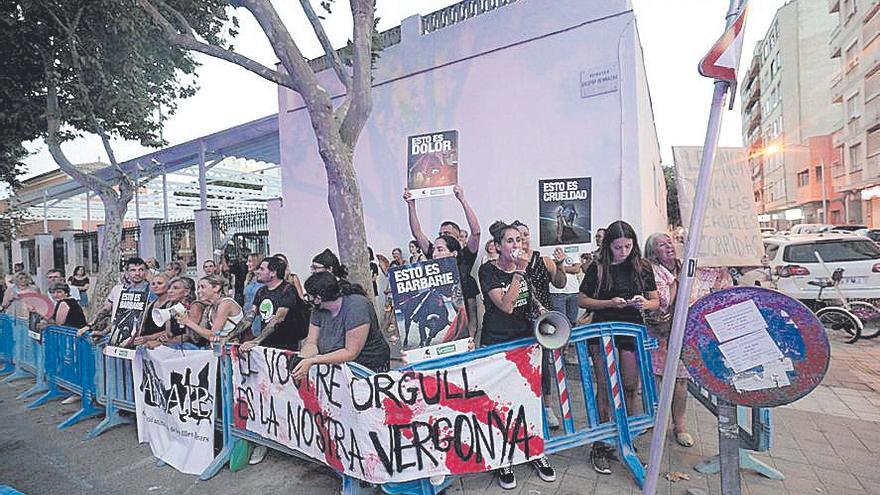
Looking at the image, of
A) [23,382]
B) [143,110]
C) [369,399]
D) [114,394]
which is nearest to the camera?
[369,399]

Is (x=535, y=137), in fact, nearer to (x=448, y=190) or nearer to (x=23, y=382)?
(x=448, y=190)

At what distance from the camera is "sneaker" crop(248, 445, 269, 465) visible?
4.15 metres

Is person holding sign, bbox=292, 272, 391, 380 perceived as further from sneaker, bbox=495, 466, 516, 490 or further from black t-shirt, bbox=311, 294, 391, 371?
sneaker, bbox=495, 466, 516, 490

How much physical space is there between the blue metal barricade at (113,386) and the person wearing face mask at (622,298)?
15.0ft

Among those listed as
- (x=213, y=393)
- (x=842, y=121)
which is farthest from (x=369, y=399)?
(x=842, y=121)

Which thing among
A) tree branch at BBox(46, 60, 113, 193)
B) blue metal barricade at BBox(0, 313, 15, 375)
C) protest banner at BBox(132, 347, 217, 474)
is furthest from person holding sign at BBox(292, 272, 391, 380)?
tree branch at BBox(46, 60, 113, 193)

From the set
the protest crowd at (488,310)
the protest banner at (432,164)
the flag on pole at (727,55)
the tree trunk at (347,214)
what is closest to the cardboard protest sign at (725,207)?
the flag on pole at (727,55)

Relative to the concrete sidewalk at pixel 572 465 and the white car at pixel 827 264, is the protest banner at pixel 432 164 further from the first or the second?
the white car at pixel 827 264

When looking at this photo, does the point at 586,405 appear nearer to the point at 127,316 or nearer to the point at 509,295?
the point at 509,295

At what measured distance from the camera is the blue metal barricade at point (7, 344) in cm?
795

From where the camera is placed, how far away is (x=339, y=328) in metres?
3.65

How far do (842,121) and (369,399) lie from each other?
130 feet

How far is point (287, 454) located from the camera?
4125mm

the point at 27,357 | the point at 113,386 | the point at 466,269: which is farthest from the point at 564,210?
the point at 27,357
